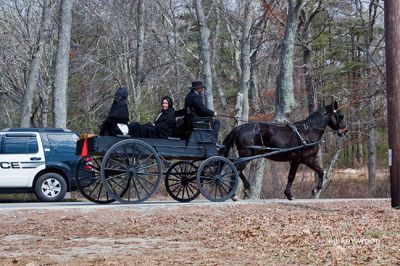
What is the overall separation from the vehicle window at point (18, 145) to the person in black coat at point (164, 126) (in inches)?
234

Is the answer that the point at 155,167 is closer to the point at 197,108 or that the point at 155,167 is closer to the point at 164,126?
the point at 164,126

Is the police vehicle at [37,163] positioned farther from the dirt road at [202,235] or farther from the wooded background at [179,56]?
the wooded background at [179,56]

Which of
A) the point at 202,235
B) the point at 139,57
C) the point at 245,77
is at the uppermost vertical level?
the point at 139,57

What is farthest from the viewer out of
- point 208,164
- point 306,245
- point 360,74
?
point 360,74

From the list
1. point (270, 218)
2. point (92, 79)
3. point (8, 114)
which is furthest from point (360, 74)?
point (270, 218)

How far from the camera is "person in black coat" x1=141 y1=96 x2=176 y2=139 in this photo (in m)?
17.2

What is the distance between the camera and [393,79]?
1546 cm

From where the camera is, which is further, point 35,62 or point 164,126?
point 35,62

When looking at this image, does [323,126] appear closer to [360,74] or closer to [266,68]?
[360,74]

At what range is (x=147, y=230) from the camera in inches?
A: 496

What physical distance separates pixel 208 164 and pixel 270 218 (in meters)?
3.50

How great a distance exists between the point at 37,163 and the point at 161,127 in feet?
20.2

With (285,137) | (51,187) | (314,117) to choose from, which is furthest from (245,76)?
(285,137)

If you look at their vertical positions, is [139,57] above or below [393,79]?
above
